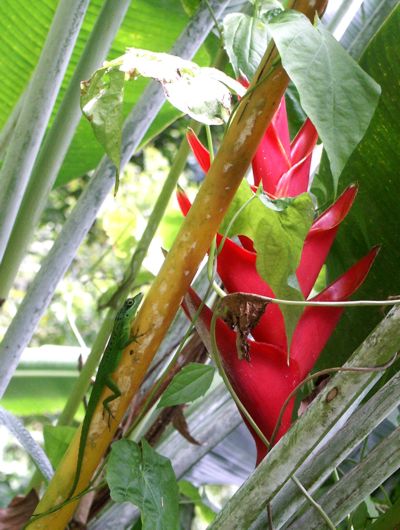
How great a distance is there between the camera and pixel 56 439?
720 mm

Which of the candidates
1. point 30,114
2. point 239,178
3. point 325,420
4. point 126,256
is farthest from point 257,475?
point 126,256

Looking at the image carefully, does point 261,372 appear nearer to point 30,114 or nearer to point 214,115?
point 214,115

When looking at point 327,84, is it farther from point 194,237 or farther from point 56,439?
point 56,439

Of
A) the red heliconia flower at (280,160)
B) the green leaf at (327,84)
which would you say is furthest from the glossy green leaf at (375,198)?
the green leaf at (327,84)

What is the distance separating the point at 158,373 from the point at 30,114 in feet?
0.88

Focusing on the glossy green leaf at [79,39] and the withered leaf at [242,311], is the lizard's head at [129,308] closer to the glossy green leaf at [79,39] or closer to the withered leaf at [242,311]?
the withered leaf at [242,311]

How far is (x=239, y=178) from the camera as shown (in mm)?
443

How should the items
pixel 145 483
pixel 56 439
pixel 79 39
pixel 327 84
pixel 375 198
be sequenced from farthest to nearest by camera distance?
pixel 79 39 → pixel 56 439 → pixel 375 198 → pixel 145 483 → pixel 327 84

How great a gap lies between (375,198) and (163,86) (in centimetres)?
26

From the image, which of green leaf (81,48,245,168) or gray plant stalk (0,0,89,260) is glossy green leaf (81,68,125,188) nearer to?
green leaf (81,48,245,168)

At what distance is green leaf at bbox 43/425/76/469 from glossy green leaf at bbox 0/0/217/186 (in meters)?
0.46

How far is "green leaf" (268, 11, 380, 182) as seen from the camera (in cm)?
37

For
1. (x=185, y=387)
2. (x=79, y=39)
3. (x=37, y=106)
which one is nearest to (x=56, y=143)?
(x=37, y=106)

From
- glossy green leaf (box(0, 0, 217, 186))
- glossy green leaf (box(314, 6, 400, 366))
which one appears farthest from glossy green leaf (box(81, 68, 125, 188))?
glossy green leaf (box(0, 0, 217, 186))
